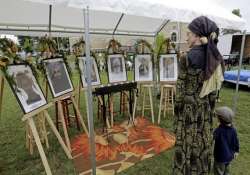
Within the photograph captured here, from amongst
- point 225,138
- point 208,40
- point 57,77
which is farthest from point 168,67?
point 208,40

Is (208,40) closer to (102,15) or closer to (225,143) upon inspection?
(225,143)

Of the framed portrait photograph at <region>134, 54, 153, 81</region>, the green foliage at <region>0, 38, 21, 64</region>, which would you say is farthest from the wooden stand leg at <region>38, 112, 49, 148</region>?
the framed portrait photograph at <region>134, 54, 153, 81</region>

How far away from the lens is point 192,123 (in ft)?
7.48

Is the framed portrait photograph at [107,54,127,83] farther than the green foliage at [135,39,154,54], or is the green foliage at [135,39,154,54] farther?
the green foliage at [135,39,154,54]

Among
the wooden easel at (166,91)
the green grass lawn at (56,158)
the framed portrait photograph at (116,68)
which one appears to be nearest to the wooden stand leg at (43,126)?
the green grass lawn at (56,158)

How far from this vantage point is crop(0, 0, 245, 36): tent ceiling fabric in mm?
2277

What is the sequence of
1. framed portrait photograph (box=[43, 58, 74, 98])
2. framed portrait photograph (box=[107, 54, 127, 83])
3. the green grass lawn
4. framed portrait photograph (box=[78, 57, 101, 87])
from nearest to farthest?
the green grass lawn < framed portrait photograph (box=[43, 58, 74, 98]) < framed portrait photograph (box=[78, 57, 101, 87]) < framed portrait photograph (box=[107, 54, 127, 83])

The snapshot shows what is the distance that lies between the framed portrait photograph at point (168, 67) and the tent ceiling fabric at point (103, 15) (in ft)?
3.01

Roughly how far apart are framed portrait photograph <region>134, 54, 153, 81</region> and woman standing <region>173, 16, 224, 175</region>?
244cm

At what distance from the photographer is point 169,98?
17.7 feet

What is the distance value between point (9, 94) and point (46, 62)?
5.85 metres

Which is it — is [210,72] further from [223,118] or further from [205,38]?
[223,118]

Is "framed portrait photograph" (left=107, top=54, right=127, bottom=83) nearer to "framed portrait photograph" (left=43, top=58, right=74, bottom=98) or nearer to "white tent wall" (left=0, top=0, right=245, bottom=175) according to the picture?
"white tent wall" (left=0, top=0, right=245, bottom=175)

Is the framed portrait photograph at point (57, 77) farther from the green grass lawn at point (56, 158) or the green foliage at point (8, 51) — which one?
the green grass lawn at point (56, 158)
